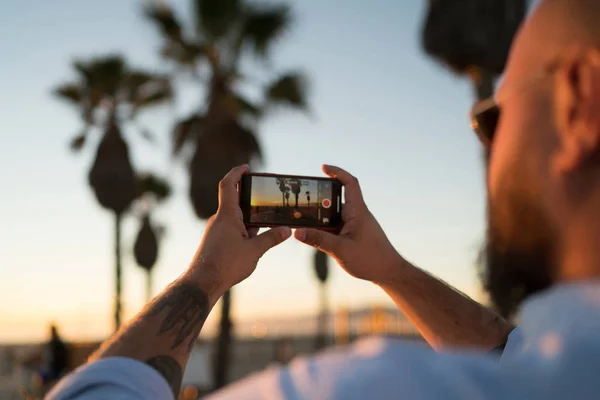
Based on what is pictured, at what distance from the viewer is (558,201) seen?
2.99 ft

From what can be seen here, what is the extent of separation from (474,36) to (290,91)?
524cm

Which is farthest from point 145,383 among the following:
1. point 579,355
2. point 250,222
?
point 250,222

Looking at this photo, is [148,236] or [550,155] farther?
[148,236]

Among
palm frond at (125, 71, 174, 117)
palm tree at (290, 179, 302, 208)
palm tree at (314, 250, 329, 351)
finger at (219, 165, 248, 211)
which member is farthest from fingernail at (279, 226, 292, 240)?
palm tree at (314, 250, 329, 351)

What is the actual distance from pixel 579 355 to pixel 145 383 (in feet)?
1.95

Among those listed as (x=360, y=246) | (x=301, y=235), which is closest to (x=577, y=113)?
(x=360, y=246)

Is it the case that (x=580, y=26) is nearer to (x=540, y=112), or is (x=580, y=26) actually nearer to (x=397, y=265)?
(x=540, y=112)

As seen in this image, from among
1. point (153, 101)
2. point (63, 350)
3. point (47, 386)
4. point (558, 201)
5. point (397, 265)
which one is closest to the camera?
point (558, 201)

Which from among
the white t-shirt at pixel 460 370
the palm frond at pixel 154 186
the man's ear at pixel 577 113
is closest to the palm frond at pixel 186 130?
the palm frond at pixel 154 186

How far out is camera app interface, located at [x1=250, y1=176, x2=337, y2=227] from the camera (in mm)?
2143

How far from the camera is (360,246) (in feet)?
6.46

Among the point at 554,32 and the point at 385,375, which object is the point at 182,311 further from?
the point at 554,32

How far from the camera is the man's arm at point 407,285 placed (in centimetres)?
178

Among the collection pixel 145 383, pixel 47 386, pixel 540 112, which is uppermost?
pixel 540 112
